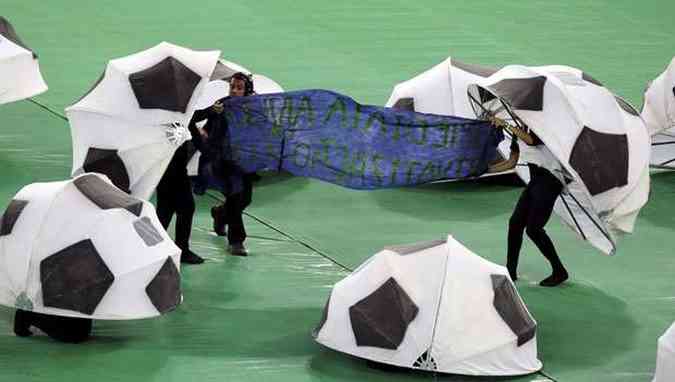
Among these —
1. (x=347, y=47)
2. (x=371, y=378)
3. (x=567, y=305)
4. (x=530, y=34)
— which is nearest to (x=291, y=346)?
(x=371, y=378)

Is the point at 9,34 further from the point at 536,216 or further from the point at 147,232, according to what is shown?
the point at 536,216

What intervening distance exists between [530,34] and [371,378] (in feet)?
37.3

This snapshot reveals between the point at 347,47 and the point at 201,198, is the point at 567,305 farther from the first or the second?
the point at 347,47

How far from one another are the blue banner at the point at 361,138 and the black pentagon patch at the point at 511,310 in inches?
76.4

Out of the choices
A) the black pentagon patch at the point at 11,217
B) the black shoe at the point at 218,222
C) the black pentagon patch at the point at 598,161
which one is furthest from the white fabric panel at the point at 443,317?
the black shoe at the point at 218,222

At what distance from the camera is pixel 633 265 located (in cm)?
1505

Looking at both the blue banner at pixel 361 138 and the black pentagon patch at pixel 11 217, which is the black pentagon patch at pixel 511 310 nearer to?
the blue banner at pixel 361 138

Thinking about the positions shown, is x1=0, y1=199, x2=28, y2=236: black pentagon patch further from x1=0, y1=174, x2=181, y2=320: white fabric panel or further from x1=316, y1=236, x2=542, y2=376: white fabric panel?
x1=316, y1=236, x2=542, y2=376: white fabric panel

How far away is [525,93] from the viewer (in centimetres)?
1348

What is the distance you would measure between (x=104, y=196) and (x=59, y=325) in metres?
1.04

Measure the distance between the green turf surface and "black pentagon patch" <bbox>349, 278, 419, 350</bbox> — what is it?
1.02 feet

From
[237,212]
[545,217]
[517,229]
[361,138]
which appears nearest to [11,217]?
[237,212]

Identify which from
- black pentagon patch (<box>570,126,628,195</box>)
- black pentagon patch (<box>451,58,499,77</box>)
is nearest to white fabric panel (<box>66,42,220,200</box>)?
black pentagon patch (<box>570,126,628,195</box>)

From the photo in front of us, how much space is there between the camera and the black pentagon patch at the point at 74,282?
1210 cm
